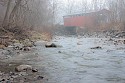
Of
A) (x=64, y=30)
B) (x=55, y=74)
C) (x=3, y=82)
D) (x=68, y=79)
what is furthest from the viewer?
(x=64, y=30)

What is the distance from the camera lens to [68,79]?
24.8 ft

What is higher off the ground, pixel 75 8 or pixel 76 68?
pixel 75 8

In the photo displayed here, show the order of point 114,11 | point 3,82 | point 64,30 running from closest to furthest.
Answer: point 3,82 < point 64,30 < point 114,11

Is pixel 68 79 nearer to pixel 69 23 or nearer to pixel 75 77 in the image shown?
pixel 75 77

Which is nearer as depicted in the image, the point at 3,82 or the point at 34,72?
the point at 3,82

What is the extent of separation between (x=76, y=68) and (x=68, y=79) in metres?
2.10

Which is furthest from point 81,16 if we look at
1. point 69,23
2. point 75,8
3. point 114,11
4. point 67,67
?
point 75,8

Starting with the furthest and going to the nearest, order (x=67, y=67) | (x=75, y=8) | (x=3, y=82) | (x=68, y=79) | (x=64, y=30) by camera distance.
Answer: (x=75, y=8) < (x=64, y=30) < (x=67, y=67) < (x=68, y=79) < (x=3, y=82)

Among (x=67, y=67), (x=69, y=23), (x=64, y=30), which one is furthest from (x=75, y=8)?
(x=67, y=67)

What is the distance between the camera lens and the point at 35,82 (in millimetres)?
7027

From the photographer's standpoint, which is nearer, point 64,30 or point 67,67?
point 67,67

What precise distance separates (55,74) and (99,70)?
1.68 m

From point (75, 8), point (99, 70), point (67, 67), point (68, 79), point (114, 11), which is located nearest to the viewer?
point (68, 79)

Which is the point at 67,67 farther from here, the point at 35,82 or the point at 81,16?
the point at 81,16
